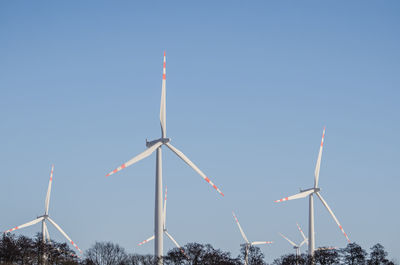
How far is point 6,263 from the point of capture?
141 metres

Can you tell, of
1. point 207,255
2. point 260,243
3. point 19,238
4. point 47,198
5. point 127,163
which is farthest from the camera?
point 260,243

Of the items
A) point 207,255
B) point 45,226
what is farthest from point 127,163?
point 45,226

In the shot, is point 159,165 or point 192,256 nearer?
point 159,165

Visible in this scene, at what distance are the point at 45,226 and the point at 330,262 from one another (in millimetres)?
65905

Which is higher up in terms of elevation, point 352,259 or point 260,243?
point 260,243

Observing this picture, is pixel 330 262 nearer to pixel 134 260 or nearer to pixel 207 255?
pixel 207 255

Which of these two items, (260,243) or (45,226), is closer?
(45,226)

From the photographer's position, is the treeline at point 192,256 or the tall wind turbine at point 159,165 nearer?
the tall wind turbine at point 159,165

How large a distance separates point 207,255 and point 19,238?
54.7 m

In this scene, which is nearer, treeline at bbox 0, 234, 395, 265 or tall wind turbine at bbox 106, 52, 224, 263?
tall wind turbine at bbox 106, 52, 224, 263

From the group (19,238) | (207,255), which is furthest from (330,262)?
(19,238)

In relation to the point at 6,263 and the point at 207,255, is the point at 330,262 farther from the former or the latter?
the point at 6,263

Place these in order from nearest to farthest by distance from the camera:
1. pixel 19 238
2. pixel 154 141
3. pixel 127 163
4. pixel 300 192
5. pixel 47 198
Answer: pixel 127 163
pixel 154 141
pixel 300 192
pixel 47 198
pixel 19 238

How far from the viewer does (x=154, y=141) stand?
96.4 metres
